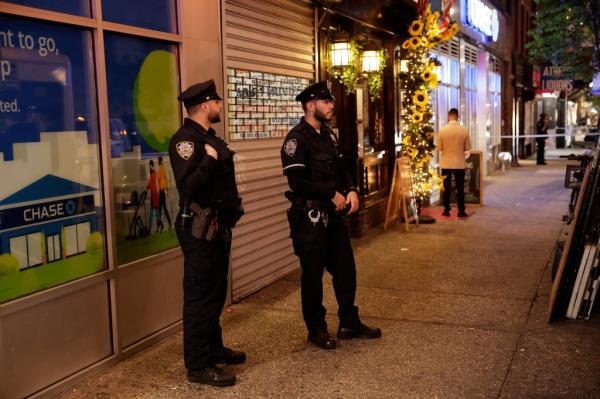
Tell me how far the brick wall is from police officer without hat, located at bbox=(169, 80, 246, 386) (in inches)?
83.5

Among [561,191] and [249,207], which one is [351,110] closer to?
[249,207]

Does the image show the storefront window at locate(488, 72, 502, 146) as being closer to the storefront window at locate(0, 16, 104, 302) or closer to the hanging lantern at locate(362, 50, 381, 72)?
the hanging lantern at locate(362, 50, 381, 72)

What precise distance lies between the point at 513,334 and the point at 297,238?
2.02 meters

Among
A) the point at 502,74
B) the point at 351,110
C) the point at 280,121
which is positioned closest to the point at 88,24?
the point at 280,121

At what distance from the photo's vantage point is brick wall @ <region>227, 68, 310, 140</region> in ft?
22.5

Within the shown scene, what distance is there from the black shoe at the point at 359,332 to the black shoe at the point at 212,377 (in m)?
1.17

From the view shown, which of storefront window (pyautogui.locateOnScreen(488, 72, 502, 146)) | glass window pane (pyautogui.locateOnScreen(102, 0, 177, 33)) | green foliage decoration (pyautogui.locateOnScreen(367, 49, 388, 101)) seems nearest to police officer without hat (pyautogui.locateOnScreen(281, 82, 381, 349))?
glass window pane (pyautogui.locateOnScreen(102, 0, 177, 33))

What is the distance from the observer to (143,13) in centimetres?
543

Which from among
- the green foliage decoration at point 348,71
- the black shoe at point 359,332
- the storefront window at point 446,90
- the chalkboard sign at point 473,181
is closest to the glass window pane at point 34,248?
the black shoe at point 359,332

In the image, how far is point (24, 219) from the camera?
4289mm

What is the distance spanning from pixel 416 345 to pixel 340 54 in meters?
4.84

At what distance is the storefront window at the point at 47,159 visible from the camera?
13.7 feet

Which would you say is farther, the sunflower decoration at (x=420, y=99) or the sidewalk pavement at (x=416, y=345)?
the sunflower decoration at (x=420, y=99)

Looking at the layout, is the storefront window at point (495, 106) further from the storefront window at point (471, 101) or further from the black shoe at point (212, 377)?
the black shoe at point (212, 377)
